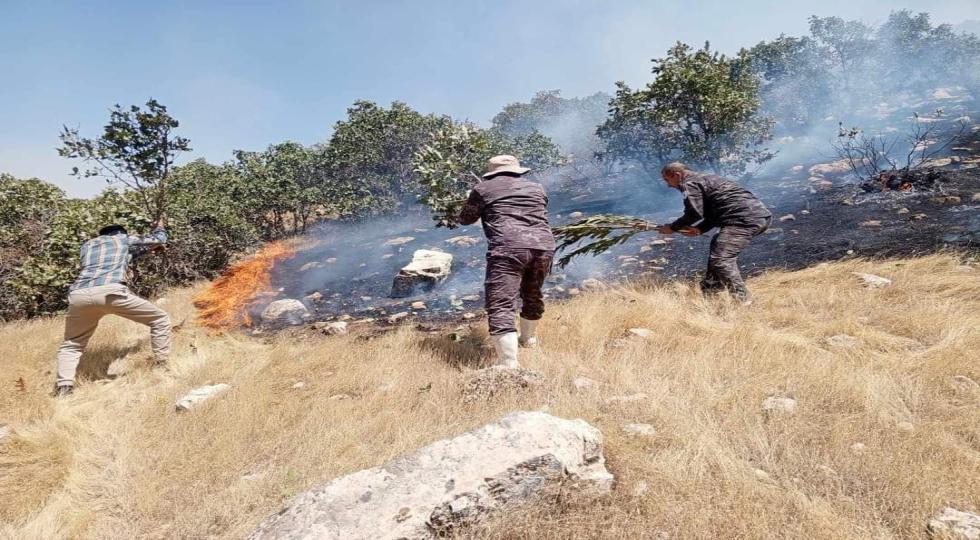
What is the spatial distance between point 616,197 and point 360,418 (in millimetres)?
13709

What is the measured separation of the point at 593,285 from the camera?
624 cm

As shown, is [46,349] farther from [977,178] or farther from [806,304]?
[977,178]

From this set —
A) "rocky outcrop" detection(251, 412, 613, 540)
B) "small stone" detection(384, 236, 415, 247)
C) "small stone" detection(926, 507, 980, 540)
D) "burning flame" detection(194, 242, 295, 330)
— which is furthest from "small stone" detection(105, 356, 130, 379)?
"small stone" detection(384, 236, 415, 247)

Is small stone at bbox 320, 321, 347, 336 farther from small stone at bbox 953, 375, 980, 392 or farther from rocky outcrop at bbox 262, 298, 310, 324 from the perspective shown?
small stone at bbox 953, 375, 980, 392

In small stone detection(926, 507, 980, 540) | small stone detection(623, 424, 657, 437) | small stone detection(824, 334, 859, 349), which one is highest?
small stone detection(926, 507, 980, 540)

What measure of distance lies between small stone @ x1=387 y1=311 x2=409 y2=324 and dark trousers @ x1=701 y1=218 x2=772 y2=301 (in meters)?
3.77

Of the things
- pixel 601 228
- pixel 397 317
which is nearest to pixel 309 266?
pixel 397 317

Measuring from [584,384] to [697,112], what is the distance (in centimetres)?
1020

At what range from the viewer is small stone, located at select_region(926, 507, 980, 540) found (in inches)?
55.2

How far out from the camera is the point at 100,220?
642cm

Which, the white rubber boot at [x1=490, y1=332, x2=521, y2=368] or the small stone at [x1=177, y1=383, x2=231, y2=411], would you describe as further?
the small stone at [x1=177, y1=383, x2=231, y2=411]

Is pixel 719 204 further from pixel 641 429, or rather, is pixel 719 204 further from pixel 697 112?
pixel 697 112

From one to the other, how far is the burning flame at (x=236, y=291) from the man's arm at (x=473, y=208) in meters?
4.45

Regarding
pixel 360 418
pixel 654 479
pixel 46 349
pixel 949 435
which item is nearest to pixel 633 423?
pixel 654 479
